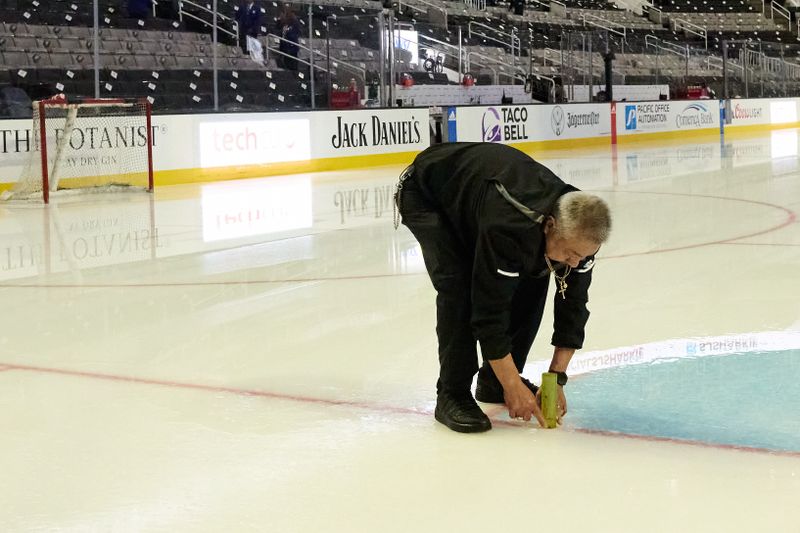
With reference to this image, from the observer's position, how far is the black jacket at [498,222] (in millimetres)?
2990

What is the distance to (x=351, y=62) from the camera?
1764 centimetres

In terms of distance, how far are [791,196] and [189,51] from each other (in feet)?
30.7

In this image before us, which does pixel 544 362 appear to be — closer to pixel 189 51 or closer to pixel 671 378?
pixel 671 378

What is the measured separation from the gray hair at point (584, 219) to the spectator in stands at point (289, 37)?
14.4 m

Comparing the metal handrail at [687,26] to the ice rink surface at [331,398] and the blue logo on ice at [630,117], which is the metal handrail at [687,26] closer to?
the blue logo on ice at [630,117]

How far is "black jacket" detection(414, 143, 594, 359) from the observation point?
2990 mm

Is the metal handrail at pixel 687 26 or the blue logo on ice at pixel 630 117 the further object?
the metal handrail at pixel 687 26

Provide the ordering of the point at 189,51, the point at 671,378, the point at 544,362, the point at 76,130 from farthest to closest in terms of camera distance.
→ the point at 189,51
the point at 76,130
the point at 544,362
the point at 671,378

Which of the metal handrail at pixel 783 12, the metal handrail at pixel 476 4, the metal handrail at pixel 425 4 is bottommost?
the metal handrail at pixel 425 4

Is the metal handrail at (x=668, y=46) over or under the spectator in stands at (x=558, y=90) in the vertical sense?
over

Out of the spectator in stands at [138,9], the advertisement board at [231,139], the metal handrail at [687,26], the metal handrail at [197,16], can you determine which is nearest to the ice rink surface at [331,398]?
the advertisement board at [231,139]

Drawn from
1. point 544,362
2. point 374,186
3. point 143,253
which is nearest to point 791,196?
point 374,186

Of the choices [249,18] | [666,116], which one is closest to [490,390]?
[249,18]

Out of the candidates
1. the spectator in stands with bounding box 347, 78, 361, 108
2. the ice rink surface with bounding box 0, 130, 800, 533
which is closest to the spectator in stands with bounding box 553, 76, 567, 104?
the spectator in stands with bounding box 347, 78, 361, 108
